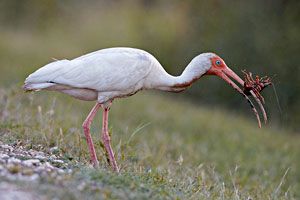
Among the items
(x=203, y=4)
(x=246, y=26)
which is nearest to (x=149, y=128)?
→ (x=246, y=26)

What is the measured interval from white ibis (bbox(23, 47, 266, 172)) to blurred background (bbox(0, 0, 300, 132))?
5.61 metres

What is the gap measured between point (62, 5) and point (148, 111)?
33.8 ft

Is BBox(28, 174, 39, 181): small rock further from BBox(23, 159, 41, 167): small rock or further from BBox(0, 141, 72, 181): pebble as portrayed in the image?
BBox(23, 159, 41, 167): small rock

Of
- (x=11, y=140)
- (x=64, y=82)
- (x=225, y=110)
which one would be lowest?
(x=225, y=110)

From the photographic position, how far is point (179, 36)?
1972 centimetres

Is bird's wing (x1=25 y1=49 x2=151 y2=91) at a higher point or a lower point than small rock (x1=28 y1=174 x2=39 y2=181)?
higher

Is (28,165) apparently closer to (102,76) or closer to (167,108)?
(102,76)

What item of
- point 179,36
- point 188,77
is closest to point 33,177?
point 188,77

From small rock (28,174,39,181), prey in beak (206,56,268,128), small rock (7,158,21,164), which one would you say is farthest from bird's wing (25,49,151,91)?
small rock (28,174,39,181)

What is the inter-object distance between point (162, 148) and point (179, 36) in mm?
10496

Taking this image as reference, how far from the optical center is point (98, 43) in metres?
20.8

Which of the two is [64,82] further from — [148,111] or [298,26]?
[298,26]

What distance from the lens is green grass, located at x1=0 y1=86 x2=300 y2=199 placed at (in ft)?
17.5

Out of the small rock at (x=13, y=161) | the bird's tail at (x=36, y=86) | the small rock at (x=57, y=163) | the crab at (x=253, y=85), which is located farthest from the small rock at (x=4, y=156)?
the crab at (x=253, y=85)
